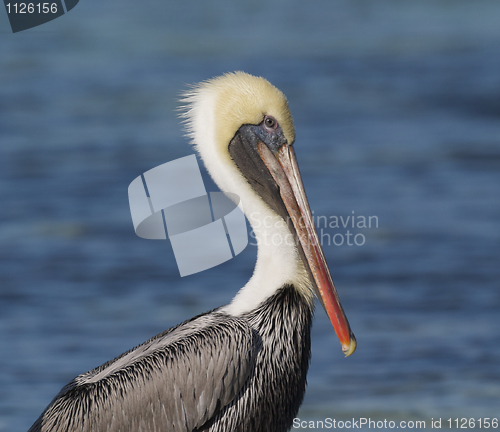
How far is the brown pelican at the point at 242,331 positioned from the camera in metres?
4.10

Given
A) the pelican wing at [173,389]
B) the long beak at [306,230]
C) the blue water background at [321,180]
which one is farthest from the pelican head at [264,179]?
the blue water background at [321,180]

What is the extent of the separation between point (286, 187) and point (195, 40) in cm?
1408

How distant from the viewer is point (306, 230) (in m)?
4.32

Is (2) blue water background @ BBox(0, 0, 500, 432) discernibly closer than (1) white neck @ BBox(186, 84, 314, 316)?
No

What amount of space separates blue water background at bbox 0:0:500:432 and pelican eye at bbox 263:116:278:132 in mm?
2871

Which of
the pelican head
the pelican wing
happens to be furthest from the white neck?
the pelican wing

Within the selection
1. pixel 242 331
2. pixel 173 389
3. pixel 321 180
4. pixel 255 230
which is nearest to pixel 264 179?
pixel 255 230

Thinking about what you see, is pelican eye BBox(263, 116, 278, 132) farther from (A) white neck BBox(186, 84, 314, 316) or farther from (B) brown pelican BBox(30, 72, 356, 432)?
(A) white neck BBox(186, 84, 314, 316)

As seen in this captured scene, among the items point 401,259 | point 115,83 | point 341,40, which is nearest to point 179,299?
point 401,259

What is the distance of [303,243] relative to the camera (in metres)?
4.30

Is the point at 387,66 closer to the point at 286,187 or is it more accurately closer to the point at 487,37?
the point at 487,37

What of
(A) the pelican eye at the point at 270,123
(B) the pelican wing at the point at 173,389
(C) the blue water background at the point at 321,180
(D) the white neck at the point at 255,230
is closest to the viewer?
(B) the pelican wing at the point at 173,389

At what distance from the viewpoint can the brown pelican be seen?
4.10m

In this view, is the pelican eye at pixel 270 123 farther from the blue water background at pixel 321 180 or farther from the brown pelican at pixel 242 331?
the blue water background at pixel 321 180
